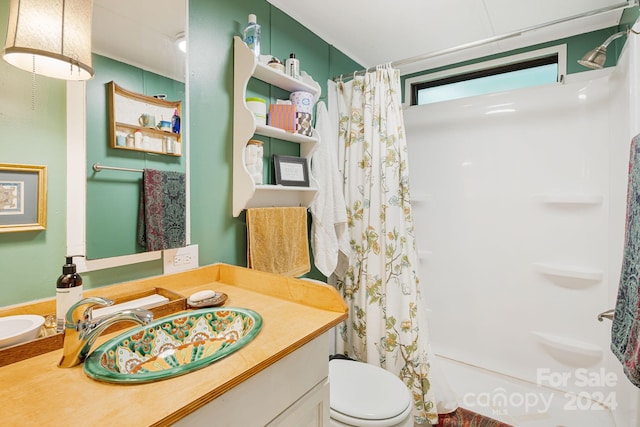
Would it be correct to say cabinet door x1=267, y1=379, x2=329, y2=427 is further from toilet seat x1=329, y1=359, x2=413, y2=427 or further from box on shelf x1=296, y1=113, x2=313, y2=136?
box on shelf x1=296, y1=113, x2=313, y2=136

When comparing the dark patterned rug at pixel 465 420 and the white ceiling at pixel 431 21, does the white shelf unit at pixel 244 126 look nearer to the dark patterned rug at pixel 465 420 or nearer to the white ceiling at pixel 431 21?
the white ceiling at pixel 431 21

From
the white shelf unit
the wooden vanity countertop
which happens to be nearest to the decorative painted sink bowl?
the wooden vanity countertop

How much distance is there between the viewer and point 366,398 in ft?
4.28

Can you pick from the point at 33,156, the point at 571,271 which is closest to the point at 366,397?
the point at 33,156

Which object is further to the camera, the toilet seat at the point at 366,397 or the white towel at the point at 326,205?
the white towel at the point at 326,205

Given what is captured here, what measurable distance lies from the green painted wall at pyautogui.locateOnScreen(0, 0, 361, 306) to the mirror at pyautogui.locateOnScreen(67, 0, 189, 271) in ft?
0.11

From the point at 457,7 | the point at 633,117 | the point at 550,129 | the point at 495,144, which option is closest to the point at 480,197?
the point at 495,144

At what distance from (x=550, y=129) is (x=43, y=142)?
256cm

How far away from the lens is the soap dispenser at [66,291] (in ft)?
2.51

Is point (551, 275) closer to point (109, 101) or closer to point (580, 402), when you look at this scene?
point (580, 402)

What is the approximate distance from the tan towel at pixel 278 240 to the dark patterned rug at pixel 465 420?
1.18 metres

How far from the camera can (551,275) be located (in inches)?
78.7

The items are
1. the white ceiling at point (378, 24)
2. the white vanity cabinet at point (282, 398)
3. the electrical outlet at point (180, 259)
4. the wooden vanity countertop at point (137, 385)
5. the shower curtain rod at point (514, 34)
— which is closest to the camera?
the wooden vanity countertop at point (137, 385)

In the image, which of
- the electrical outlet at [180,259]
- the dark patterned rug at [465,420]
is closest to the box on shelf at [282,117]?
the electrical outlet at [180,259]
